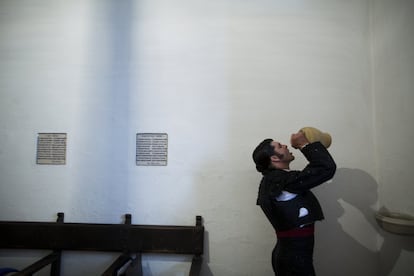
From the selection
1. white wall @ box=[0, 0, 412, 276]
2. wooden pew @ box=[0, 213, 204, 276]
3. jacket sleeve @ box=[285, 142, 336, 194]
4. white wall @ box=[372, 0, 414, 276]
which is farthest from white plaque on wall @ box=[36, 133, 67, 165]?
white wall @ box=[372, 0, 414, 276]

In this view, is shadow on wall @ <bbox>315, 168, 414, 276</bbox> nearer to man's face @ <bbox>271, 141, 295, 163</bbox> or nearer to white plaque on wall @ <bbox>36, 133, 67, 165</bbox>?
man's face @ <bbox>271, 141, 295, 163</bbox>

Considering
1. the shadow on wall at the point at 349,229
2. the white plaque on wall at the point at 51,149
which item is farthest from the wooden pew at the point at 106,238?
the shadow on wall at the point at 349,229

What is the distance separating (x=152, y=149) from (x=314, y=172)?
115cm

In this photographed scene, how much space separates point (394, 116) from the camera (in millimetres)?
1524

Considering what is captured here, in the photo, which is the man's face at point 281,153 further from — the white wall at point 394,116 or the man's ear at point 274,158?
the white wall at point 394,116

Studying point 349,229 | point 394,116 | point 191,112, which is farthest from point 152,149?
point 394,116

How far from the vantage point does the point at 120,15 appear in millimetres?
1923

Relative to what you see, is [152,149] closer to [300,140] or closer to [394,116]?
[300,140]

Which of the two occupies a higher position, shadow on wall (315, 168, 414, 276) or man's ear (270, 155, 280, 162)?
man's ear (270, 155, 280, 162)

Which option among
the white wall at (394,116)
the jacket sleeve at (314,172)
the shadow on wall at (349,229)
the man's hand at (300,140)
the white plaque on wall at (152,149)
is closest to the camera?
the jacket sleeve at (314,172)

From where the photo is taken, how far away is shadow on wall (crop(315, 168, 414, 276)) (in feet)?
5.42

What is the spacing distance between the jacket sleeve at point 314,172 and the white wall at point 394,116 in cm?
65

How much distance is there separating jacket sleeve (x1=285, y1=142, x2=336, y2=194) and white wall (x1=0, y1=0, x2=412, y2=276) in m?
0.58

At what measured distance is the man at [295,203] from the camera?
1148 millimetres
